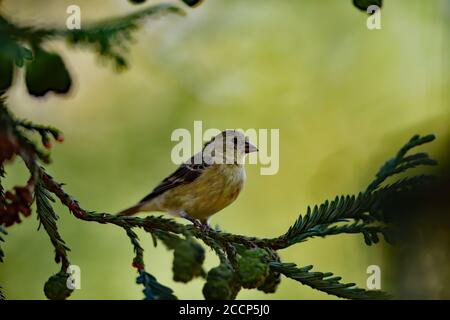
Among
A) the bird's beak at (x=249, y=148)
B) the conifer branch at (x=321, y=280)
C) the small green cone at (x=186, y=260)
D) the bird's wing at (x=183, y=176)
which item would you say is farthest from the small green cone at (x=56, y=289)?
the bird's wing at (x=183, y=176)

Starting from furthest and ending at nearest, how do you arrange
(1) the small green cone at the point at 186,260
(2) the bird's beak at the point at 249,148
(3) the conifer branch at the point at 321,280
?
(2) the bird's beak at the point at 249,148 < (3) the conifer branch at the point at 321,280 < (1) the small green cone at the point at 186,260

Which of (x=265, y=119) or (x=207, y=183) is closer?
(x=207, y=183)

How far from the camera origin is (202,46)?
4.56 meters

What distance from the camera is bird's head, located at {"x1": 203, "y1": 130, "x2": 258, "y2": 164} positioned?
6.35 ft

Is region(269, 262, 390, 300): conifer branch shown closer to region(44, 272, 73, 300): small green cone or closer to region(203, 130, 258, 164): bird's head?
region(44, 272, 73, 300): small green cone

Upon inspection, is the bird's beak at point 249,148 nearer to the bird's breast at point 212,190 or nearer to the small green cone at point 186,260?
the bird's breast at point 212,190

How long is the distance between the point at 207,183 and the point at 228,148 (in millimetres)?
143

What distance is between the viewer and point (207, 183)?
208 centimetres

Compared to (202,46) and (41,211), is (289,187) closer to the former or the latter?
(202,46)

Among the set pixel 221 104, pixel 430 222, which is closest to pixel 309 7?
pixel 221 104

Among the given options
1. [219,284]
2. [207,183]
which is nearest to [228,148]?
[207,183]

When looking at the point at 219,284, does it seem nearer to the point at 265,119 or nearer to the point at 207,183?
the point at 207,183

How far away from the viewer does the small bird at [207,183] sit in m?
2.05
